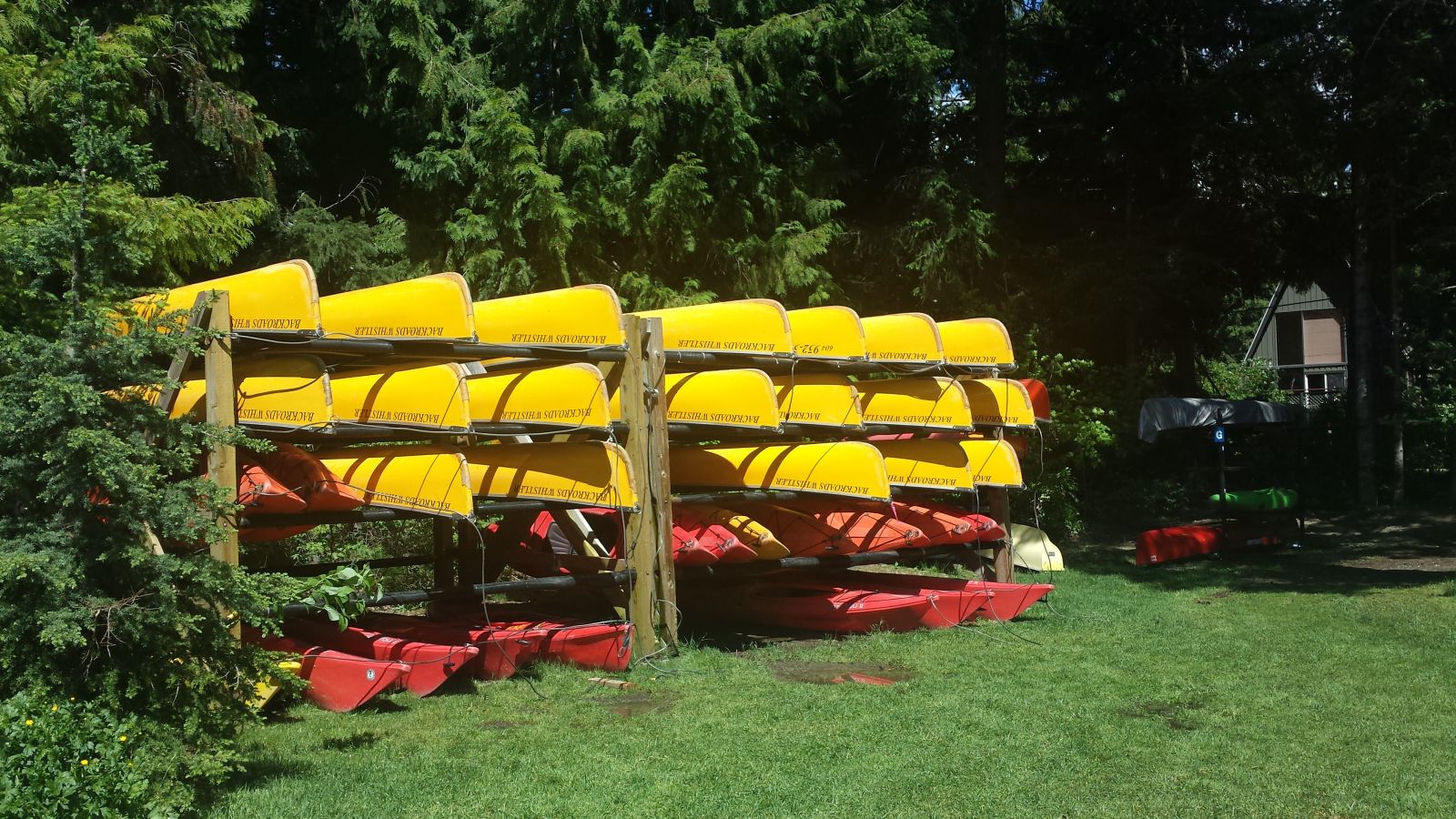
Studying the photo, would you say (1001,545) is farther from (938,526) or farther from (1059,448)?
(1059,448)

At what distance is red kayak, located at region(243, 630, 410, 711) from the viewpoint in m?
7.56

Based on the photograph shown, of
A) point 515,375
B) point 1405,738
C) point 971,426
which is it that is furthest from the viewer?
point 971,426

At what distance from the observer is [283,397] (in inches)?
305

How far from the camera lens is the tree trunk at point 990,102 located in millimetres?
19828

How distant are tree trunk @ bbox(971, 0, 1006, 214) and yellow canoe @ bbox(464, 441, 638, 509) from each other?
1236cm

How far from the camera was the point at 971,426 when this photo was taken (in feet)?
37.6

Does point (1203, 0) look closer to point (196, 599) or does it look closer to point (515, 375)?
point (515, 375)

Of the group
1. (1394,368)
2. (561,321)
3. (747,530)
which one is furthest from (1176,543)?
(561,321)

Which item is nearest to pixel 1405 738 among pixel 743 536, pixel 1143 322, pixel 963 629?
pixel 963 629

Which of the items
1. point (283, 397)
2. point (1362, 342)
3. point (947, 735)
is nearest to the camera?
point (947, 735)

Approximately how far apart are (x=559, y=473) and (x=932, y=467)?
3771 millimetres

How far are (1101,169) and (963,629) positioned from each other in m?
13.3

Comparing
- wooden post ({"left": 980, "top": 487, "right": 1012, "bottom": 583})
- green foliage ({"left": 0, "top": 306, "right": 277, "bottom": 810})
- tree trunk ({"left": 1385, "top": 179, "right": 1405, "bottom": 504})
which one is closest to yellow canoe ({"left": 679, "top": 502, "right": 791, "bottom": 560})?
wooden post ({"left": 980, "top": 487, "right": 1012, "bottom": 583})

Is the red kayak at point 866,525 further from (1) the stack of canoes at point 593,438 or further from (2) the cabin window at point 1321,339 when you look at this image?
(2) the cabin window at point 1321,339
